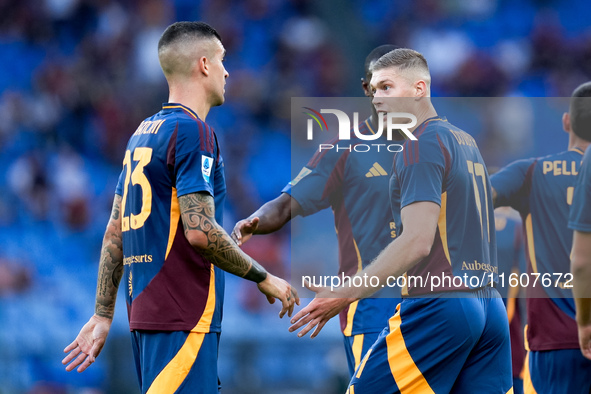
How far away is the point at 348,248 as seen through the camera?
19.8ft

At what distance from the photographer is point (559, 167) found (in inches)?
230

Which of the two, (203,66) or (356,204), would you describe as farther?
(356,204)

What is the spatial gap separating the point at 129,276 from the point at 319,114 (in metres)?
2.98

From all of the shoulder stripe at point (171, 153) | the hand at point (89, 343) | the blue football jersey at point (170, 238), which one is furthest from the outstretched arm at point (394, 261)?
the hand at point (89, 343)

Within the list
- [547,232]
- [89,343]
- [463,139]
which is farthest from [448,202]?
[89,343]

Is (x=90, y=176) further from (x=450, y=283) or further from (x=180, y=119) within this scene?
(x=450, y=283)

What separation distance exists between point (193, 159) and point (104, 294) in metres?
1.17

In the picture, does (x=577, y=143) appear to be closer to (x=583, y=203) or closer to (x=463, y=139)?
(x=583, y=203)

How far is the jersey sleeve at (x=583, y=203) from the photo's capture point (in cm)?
445

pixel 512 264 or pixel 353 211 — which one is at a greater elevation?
pixel 353 211

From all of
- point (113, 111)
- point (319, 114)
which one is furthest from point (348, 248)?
point (113, 111)

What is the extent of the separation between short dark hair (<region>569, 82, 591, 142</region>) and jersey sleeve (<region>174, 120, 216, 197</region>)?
108 inches

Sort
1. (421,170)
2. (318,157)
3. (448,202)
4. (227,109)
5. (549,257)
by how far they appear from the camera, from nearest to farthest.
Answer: (421,170) < (448,202) < (549,257) < (318,157) < (227,109)

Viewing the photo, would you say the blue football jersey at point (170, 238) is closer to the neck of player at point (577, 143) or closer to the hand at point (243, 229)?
the hand at point (243, 229)
